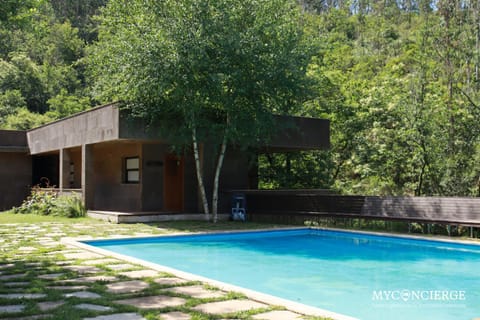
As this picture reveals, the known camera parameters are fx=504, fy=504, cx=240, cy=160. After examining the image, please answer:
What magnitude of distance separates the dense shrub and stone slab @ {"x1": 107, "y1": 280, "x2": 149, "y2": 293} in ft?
36.6

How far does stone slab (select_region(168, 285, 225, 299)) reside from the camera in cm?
507

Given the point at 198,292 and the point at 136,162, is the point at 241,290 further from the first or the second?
the point at 136,162

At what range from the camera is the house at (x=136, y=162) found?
15362 millimetres

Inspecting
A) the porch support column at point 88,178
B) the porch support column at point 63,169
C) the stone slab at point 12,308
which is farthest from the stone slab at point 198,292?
the porch support column at point 63,169

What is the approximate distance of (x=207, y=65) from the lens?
1309 centimetres

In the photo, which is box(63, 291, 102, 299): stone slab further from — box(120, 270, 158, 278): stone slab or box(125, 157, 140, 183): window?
box(125, 157, 140, 183): window

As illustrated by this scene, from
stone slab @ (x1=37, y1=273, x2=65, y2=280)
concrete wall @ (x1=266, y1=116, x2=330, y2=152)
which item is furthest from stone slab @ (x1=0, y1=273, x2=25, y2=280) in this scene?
concrete wall @ (x1=266, y1=116, x2=330, y2=152)

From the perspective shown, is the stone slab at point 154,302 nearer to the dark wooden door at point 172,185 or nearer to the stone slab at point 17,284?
the stone slab at point 17,284

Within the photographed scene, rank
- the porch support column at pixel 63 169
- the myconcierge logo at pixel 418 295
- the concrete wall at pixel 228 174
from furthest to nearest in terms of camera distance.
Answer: the porch support column at pixel 63 169
the concrete wall at pixel 228 174
the myconcierge logo at pixel 418 295

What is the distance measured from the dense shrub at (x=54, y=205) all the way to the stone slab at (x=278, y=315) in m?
13.0

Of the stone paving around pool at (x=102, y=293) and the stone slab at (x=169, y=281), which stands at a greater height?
the stone paving around pool at (x=102, y=293)

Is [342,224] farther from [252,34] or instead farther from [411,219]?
[252,34]

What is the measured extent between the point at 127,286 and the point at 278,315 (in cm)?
194

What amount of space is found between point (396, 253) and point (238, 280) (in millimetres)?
4345
